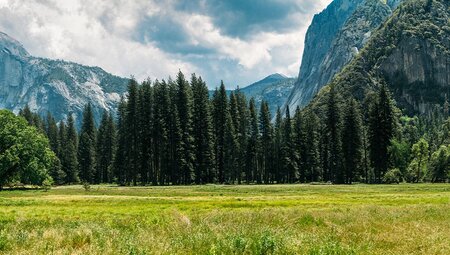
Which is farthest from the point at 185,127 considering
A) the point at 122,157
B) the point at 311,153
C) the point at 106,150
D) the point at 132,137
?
the point at 106,150

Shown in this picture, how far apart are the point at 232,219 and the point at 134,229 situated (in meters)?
5.69

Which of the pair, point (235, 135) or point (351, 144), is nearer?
point (351, 144)

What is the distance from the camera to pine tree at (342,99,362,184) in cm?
9631

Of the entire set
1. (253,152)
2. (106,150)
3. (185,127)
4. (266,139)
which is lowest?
(253,152)

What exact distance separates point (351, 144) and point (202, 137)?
106 feet

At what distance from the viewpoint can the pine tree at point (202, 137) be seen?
320 ft

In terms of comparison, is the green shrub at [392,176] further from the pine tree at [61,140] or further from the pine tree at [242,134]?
the pine tree at [61,140]

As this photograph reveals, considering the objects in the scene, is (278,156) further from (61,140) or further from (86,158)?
(61,140)

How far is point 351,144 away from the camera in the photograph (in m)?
97.4

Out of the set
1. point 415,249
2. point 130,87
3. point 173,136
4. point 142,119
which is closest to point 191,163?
point 173,136

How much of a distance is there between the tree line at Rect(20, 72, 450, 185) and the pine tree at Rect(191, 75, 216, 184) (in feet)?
0.72

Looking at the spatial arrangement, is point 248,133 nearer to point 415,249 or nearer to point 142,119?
point 142,119

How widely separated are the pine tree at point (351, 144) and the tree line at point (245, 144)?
0.70 feet

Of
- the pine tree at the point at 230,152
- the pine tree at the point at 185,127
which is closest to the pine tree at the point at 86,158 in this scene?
the pine tree at the point at 185,127
